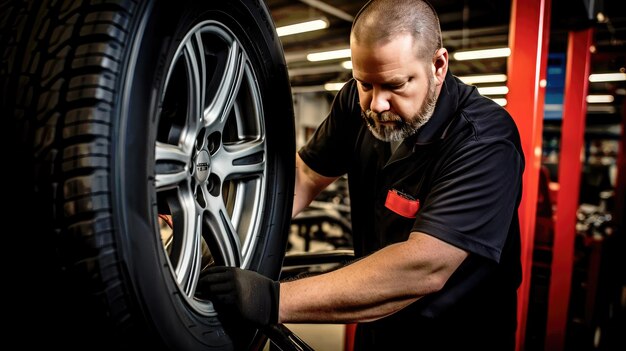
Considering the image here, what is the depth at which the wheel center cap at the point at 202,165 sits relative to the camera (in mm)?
799

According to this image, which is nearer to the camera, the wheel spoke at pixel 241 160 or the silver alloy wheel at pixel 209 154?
the silver alloy wheel at pixel 209 154

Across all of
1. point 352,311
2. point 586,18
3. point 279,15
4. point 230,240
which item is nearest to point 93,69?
point 230,240

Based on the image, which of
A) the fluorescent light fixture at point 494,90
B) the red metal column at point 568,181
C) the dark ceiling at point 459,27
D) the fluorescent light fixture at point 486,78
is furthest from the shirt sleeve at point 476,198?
the fluorescent light fixture at point 494,90

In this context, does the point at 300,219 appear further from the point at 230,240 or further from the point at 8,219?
the point at 8,219

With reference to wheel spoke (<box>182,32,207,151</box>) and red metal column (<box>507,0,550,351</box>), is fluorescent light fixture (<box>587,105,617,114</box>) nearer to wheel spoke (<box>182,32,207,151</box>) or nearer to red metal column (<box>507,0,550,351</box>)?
red metal column (<box>507,0,550,351</box>)

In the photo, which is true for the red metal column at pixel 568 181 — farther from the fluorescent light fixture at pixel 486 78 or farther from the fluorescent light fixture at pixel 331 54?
the fluorescent light fixture at pixel 486 78

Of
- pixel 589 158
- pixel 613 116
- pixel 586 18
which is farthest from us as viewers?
pixel 613 116

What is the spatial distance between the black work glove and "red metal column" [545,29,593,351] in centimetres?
199

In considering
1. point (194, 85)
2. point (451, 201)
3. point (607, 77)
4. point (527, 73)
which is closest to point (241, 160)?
point (194, 85)

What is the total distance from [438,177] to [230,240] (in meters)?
0.48

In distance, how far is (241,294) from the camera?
30.6 inches

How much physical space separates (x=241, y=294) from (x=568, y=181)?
7.06ft

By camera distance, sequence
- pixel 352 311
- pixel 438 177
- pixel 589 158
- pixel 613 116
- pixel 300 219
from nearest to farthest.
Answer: pixel 352 311, pixel 438 177, pixel 300 219, pixel 589 158, pixel 613 116

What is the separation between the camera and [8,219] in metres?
0.54
